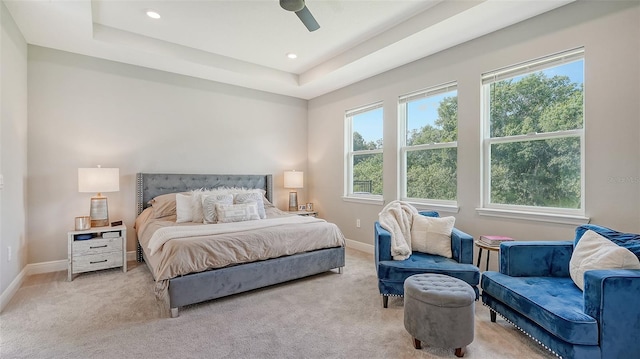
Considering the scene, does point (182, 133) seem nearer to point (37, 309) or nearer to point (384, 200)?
point (37, 309)

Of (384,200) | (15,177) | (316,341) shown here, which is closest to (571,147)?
(384,200)

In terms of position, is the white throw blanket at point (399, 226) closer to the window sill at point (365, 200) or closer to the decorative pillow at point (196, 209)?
the window sill at point (365, 200)

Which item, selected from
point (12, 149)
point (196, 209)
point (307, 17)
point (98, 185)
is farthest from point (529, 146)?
point (12, 149)

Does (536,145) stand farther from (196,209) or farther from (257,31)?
(196,209)

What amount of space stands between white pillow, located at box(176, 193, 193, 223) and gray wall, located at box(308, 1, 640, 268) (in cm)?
276

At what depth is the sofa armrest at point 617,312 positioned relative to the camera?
1646mm

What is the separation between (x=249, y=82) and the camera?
191 inches

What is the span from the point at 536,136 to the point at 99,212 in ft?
16.5

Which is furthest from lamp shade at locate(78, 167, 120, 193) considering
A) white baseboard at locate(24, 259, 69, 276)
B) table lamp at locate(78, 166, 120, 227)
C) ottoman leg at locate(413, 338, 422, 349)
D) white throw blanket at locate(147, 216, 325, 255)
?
ottoman leg at locate(413, 338, 422, 349)

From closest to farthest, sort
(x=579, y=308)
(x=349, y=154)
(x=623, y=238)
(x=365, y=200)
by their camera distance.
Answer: (x=579, y=308), (x=623, y=238), (x=365, y=200), (x=349, y=154)

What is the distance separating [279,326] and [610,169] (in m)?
3.03

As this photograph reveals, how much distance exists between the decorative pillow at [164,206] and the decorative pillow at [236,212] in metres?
0.74

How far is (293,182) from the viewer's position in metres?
5.35

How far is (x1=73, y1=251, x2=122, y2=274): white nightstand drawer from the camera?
3367 mm
